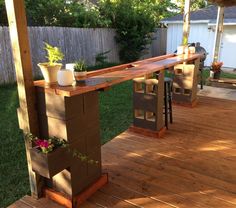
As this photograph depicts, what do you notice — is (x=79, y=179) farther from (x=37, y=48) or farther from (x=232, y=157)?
(x=37, y=48)

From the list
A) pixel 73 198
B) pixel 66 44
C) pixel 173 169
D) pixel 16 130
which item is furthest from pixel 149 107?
pixel 66 44

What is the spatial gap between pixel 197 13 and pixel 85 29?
7.40 metres

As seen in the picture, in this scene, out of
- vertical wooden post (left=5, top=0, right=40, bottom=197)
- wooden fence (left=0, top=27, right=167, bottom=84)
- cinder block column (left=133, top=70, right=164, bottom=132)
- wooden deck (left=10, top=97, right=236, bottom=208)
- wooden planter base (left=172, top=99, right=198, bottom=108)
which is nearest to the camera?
vertical wooden post (left=5, top=0, right=40, bottom=197)

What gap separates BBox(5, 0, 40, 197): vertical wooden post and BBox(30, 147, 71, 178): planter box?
0.81 feet

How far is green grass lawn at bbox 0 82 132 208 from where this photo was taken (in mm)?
2518

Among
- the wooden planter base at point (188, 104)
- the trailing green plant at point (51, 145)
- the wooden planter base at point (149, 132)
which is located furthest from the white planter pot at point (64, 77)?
the wooden planter base at point (188, 104)

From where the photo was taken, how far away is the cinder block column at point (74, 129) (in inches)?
74.0

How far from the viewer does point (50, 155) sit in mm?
1781

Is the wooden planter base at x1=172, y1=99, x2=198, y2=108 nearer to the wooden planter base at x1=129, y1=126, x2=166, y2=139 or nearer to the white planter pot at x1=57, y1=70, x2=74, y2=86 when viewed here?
the wooden planter base at x1=129, y1=126, x2=166, y2=139

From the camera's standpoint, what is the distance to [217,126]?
3.87m

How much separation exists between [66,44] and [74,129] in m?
7.22

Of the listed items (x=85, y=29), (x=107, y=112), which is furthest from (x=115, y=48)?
(x=107, y=112)

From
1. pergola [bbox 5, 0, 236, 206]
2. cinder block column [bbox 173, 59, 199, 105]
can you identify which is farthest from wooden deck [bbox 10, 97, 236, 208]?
cinder block column [bbox 173, 59, 199, 105]

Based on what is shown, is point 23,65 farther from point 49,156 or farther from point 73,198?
point 73,198
